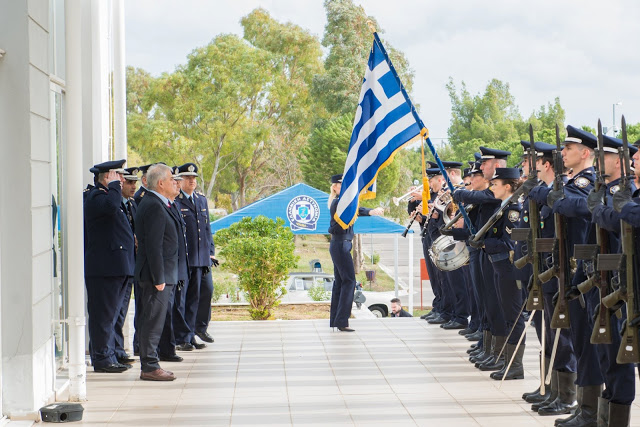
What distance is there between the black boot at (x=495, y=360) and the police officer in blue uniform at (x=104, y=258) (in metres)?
3.32

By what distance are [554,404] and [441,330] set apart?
4.47 metres

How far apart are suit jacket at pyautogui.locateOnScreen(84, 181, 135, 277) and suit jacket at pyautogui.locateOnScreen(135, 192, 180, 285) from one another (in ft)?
1.67

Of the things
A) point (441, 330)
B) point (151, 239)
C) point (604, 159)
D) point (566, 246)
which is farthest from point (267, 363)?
point (604, 159)

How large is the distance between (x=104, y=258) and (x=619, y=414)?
4.75 m

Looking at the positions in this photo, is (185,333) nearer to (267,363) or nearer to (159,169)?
(267,363)

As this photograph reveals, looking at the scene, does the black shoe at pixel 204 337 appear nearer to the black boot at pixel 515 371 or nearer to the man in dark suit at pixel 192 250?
the man in dark suit at pixel 192 250

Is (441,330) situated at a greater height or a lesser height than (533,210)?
lesser

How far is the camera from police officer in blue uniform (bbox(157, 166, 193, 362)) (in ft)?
28.5

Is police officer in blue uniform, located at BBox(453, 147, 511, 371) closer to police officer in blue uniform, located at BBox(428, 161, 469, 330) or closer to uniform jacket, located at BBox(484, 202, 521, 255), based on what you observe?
uniform jacket, located at BBox(484, 202, 521, 255)

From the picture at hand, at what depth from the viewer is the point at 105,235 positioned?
26.9 feet

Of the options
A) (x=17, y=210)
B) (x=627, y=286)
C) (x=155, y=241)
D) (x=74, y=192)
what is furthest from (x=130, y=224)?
(x=627, y=286)

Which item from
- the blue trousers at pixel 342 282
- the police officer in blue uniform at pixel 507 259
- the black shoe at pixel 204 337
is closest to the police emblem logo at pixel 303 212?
the blue trousers at pixel 342 282

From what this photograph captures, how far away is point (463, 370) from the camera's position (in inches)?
326

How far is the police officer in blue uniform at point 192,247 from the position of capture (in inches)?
381
